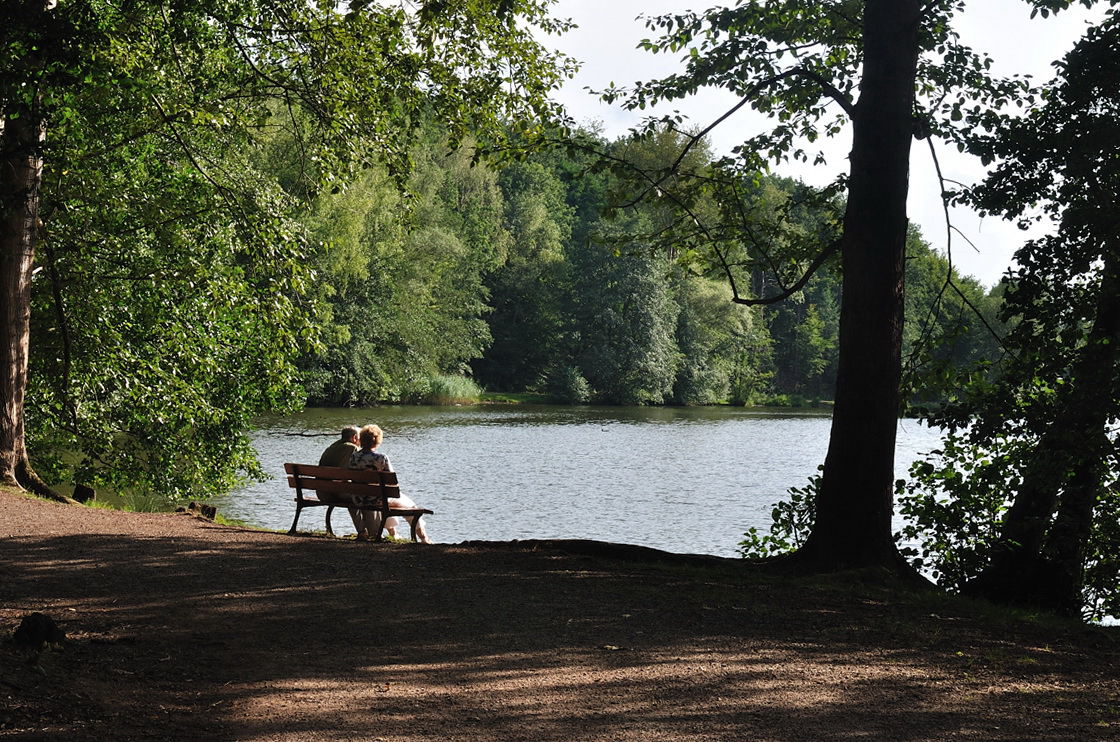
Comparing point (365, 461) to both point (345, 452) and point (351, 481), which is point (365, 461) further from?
point (345, 452)

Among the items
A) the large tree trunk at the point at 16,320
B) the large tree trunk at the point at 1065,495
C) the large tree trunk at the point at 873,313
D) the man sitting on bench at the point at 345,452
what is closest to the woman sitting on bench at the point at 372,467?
the man sitting on bench at the point at 345,452

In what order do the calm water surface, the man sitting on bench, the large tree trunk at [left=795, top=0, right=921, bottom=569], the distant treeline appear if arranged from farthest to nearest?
the distant treeline < the calm water surface < the man sitting on bench < the large tree trunk at [left=795, top=0, right=921, bottom=569]

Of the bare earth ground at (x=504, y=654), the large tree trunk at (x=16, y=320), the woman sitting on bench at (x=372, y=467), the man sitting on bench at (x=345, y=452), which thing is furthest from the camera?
the large tree trunk at (x=16, y=320)

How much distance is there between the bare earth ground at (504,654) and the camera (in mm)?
4754

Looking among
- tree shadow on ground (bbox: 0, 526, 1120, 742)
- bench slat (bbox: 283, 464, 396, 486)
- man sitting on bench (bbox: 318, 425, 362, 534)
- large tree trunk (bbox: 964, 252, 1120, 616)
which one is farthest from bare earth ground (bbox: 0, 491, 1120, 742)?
man sitting on bench (bbox: 318, 425, 362, 534)

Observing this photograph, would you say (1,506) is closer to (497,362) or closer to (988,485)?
(988,485)

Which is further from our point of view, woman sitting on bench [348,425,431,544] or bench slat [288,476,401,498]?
woman sitting on bench [348,425,431,544]

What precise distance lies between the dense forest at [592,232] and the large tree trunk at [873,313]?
0.02 metres

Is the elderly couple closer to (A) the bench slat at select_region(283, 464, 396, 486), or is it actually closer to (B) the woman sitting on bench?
(B) the woman sitting on bench

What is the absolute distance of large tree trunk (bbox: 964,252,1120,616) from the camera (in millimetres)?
8359

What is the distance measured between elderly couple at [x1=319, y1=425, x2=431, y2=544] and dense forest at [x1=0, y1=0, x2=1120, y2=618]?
4.52 ft

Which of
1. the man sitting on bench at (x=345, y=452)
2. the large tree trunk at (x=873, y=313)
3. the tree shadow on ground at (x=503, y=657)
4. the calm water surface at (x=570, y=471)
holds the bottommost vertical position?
the calm water surface at (x=570, y=471)

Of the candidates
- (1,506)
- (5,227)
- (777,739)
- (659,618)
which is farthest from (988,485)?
(5,227)

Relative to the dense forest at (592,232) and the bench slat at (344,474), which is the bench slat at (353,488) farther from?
the dense forest at (592,232)
